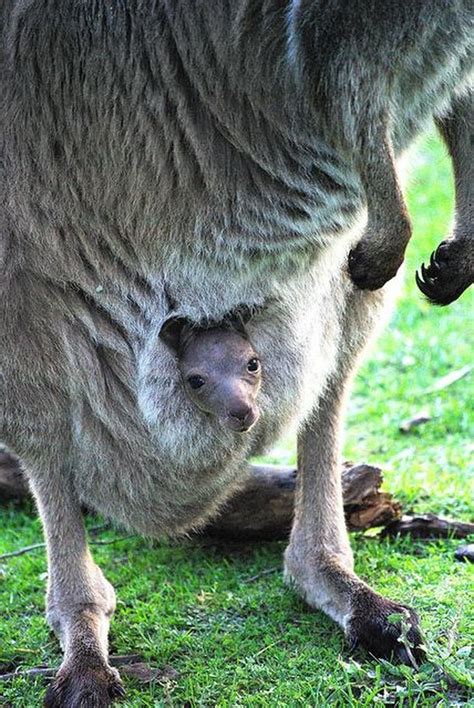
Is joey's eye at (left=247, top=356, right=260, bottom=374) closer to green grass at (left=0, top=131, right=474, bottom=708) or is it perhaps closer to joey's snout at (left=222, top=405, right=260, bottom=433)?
joey's snout at (left=222, top=405, right=260, bottom=433)

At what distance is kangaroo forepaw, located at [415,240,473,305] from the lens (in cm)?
336

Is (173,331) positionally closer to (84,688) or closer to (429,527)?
(84,688)

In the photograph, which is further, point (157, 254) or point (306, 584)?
point (306, 584)

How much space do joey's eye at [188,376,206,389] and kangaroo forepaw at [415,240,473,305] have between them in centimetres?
67

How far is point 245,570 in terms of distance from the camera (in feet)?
13.0

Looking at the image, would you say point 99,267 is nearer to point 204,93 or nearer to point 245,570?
point 204,93

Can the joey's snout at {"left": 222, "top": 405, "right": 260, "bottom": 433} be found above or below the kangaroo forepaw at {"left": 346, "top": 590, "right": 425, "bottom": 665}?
above

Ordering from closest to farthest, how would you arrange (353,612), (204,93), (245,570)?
(204,93), (353,612), (245,570)

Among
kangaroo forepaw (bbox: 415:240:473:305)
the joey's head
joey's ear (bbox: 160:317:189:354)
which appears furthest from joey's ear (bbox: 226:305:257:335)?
kangaroo forepaw (bbox: 415:240:473:305)

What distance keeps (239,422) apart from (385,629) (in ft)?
2.18

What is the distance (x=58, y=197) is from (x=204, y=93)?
18.8 inches

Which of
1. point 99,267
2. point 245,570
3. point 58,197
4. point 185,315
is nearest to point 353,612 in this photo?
point 245,570

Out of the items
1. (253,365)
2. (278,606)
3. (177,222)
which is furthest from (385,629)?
(177,222)

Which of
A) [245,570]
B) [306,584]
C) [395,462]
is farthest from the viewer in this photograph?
[395,462]
